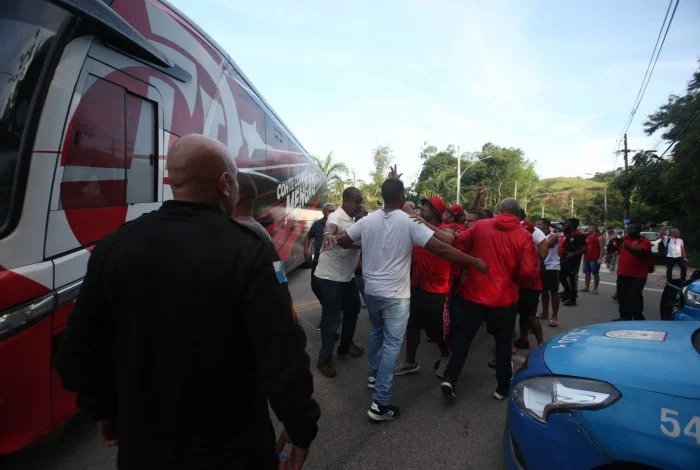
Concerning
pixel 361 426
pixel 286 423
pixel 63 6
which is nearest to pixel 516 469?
pixel 361 426

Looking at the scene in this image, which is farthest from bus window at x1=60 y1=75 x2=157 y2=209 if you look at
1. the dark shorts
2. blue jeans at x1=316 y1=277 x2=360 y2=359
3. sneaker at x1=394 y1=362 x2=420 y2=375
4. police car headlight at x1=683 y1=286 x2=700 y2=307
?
police car headlight at x1=683 y1=286 x2=700 y2=307

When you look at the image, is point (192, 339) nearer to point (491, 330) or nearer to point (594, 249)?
point (491, 330)

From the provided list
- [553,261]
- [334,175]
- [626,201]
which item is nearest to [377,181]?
[334,175]

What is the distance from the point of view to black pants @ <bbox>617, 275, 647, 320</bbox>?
5770mm

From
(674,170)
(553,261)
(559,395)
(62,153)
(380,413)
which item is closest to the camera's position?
(559,395)

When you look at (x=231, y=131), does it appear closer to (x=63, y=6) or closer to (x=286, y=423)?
(x=63, y=6)

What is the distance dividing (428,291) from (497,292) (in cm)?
66

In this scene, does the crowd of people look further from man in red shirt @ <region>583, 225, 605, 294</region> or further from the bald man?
man in red shirt @ <region>583, 225, 605, 294</region>

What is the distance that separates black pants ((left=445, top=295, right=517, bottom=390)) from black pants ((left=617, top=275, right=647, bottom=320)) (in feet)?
12.3

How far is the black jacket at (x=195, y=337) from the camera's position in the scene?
43.3 inches

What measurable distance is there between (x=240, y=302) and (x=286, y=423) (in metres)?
0.42

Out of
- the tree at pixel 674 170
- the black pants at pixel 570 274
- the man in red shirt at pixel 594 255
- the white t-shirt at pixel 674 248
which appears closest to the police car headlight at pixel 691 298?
the black pants at pixel 570 274

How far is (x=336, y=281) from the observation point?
12.9 feet

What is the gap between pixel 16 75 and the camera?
202cm
